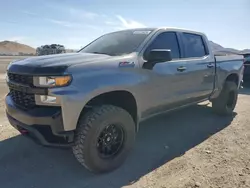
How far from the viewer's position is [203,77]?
16.5 ft

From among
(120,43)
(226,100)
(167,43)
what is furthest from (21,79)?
(226,100)

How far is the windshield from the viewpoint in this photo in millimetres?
3920

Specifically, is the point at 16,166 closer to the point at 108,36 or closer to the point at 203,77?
the point at 108,36

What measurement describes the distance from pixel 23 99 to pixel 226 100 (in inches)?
181

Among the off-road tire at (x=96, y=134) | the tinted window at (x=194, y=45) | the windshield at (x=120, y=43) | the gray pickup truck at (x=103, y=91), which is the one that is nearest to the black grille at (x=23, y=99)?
the gray pickup truck at (x=103, y=91)

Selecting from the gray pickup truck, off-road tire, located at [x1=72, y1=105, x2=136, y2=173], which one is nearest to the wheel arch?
the gray pickup truck

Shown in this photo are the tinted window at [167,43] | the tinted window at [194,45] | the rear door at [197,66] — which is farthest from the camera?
the tinted window at [194,45]

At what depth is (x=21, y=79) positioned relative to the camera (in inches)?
126

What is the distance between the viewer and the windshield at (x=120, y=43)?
392 centimetres

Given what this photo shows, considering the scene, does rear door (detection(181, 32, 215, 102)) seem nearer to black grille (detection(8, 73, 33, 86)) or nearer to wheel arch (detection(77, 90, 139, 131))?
wheel arch (detection(77, 90, 139, 131))

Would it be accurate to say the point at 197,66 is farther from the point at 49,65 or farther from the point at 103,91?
the point at 49,65

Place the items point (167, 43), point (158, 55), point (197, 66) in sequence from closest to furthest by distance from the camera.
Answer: point (158, 55) → point (167, 43) → point (197, 66)

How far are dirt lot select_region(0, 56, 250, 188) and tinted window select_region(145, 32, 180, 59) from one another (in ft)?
5.04

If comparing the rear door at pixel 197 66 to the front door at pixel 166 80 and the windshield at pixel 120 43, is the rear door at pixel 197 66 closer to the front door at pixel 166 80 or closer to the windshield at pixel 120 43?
the front door at pixel 166 80
